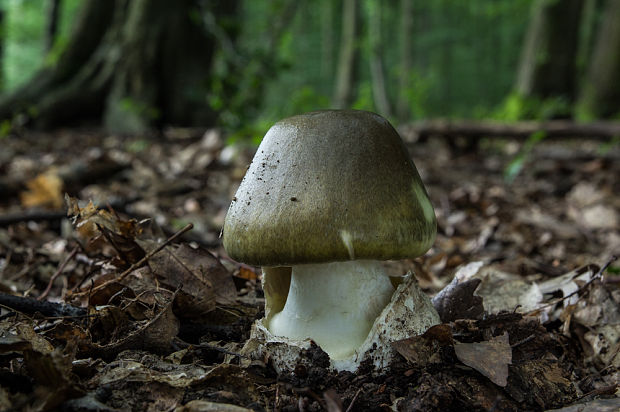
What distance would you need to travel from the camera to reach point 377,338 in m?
1.92

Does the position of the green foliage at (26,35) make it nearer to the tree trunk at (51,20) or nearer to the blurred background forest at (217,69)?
the tree trunk at (51,20)

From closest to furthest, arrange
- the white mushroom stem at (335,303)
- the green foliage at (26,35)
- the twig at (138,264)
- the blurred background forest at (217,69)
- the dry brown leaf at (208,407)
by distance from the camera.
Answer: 1. the dry brown leaf at (208,407)
2. the white mushroom stem at (335,303)
3. the twig at (138,264)
4. the blurred background forest at (217,69)
5. the green foliage at (26,35)

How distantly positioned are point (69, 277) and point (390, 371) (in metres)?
1.84

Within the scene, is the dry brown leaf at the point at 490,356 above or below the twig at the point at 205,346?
above

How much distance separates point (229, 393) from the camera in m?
1.69

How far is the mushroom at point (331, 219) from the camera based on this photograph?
1.78 m

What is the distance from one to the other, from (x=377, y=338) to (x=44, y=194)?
14.2ft

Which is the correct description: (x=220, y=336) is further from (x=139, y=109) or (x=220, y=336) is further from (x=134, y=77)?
(x=134, y=77)

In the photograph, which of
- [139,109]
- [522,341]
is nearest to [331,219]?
[522,341]

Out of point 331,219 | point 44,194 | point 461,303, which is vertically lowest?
point 44,194

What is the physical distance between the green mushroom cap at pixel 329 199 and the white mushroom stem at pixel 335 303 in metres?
0.27

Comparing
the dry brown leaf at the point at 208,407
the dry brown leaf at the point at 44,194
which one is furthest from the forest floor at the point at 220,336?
the dry brown leaf at the point at 44,194

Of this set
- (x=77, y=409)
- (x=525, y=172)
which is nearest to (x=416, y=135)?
(x=525, y=172)

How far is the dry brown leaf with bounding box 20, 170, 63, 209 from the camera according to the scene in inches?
200
